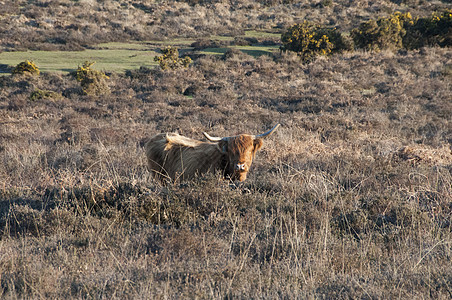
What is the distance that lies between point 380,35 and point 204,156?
23189 millimetres

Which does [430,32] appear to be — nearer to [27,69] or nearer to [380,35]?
[380,35]

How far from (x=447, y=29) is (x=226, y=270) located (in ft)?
94.2

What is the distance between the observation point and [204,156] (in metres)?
6.89

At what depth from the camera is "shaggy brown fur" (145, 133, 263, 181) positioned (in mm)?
6449

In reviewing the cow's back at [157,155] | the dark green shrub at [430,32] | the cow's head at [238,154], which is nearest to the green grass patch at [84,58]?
the cow's back at [157,155]

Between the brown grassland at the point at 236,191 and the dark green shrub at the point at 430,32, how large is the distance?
6924 millimetres

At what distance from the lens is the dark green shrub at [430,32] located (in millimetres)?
27141

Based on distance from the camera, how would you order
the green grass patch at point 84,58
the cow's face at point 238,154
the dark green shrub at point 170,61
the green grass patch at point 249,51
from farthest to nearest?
the green grass patch at point 249,51 → the green grass patch at point 84,58 → the dark green shrub at point 170,61 → the cow's face at point 238,154

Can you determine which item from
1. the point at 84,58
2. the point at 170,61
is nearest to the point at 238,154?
the point at 170,61

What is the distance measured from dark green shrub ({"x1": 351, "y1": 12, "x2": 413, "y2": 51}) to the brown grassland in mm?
4946

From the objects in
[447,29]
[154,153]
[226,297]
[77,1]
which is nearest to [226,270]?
[226,297]

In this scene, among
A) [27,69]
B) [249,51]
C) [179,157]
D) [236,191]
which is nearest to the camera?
[236,191]

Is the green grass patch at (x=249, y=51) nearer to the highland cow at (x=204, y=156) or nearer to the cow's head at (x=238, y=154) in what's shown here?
the highland cow at (x=204, y=156)

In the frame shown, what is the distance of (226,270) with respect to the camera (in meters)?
3.64
